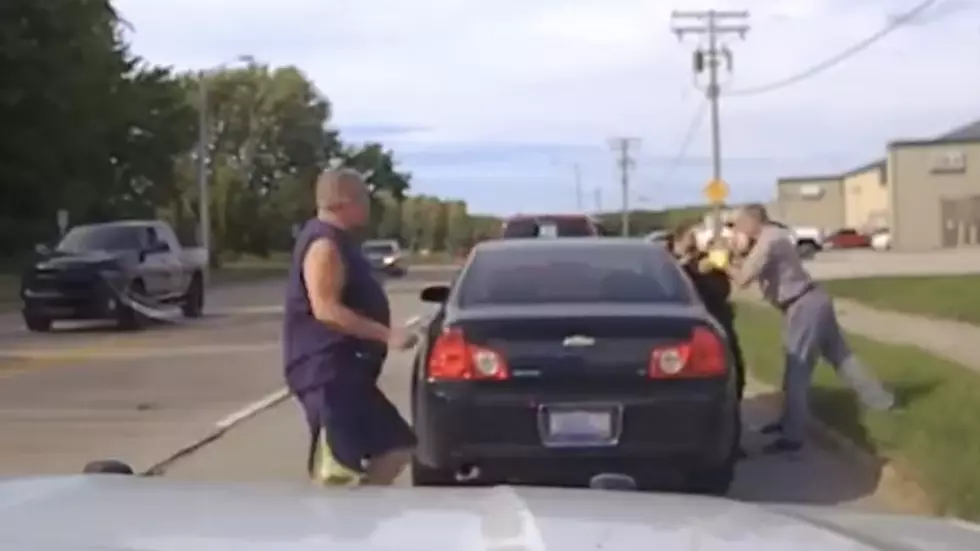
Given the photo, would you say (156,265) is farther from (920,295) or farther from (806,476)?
(806,476)

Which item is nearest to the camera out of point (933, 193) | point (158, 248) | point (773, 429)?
point (773, 429)

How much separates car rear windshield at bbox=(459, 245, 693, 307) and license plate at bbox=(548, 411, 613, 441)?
2.77ft

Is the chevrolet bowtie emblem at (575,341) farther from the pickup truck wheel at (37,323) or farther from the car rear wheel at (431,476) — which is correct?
the pickup truck wheel at (37,323)

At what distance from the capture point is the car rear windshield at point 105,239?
28281mm

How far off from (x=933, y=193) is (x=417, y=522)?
97.6 m

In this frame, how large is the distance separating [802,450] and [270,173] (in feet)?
268

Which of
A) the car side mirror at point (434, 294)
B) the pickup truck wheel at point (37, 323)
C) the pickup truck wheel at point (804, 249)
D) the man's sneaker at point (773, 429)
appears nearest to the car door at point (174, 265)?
the pickup truck wheel at point (37, 323)

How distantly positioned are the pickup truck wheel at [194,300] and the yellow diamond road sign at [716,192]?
22.7 meters

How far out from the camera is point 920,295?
30.8 metres

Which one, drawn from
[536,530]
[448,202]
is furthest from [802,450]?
[448,202]

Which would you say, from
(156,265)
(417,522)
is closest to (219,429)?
(417,522)

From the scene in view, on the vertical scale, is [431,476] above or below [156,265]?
below

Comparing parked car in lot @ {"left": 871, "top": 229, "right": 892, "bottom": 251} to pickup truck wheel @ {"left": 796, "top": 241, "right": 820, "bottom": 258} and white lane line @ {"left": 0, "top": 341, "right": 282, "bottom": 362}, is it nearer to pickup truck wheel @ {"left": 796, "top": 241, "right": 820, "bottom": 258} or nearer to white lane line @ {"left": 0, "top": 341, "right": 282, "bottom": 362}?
white lane line @ {"left": 0, "top": 341, "right": 282, "bottom": 362}

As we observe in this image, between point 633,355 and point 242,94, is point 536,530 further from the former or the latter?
point 242,94
